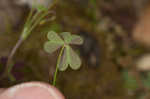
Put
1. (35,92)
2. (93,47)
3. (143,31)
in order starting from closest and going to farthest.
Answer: (35,92), (93,47), (143,31)

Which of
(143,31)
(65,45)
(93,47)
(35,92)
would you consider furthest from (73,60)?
(143,31)

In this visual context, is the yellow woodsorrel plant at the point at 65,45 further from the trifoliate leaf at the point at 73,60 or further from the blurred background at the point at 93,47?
the blurred background at the point at 93,47

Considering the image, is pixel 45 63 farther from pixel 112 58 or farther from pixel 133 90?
pixel 133 90

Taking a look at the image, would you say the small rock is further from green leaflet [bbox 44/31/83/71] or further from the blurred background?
green leaflet [bbox 44/31/83/71]

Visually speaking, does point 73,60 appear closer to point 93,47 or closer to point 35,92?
point 35,92

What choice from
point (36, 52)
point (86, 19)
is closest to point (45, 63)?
point (36, 52)

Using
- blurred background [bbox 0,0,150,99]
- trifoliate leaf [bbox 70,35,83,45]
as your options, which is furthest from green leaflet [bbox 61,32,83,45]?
blurred background [bbox 0,0,150,99]
